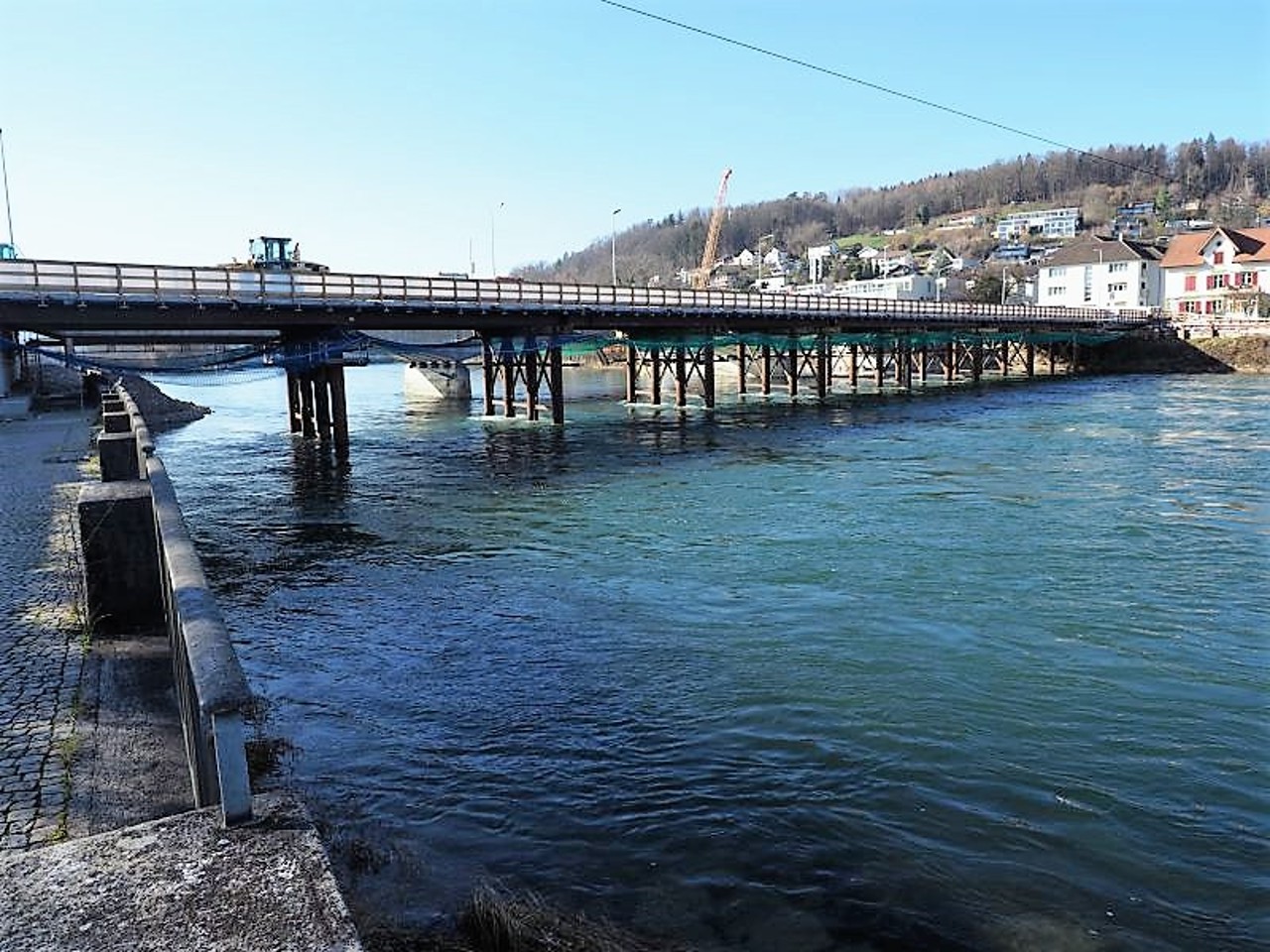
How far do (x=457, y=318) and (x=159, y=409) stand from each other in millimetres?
23938

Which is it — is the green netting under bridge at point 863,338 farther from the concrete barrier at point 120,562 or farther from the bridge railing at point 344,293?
the concrete barrier at point 120,562

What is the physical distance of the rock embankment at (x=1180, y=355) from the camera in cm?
7075

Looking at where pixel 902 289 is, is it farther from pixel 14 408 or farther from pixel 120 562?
pixel 120 562

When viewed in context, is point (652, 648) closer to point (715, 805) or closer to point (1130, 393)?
point (715, 805)

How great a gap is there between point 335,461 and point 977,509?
70.1 feet

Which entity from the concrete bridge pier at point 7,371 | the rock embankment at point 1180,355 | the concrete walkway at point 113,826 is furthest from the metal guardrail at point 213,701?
the rock embankment at point 1180,355

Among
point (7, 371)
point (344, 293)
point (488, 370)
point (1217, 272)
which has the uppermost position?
point (1217, 272)

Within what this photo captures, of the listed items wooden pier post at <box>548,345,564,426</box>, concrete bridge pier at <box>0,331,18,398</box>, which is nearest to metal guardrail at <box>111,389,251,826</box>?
wooden pier post at <box>548,345,564,426</box>

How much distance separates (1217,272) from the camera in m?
99.8

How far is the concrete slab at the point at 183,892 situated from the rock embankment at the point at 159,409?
1880 inches

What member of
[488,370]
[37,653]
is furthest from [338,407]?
[37,653]

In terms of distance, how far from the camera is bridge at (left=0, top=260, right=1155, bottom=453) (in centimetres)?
2812

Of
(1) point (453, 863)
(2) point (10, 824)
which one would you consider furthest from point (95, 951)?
(1) point (453, 863)

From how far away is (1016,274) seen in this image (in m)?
161
